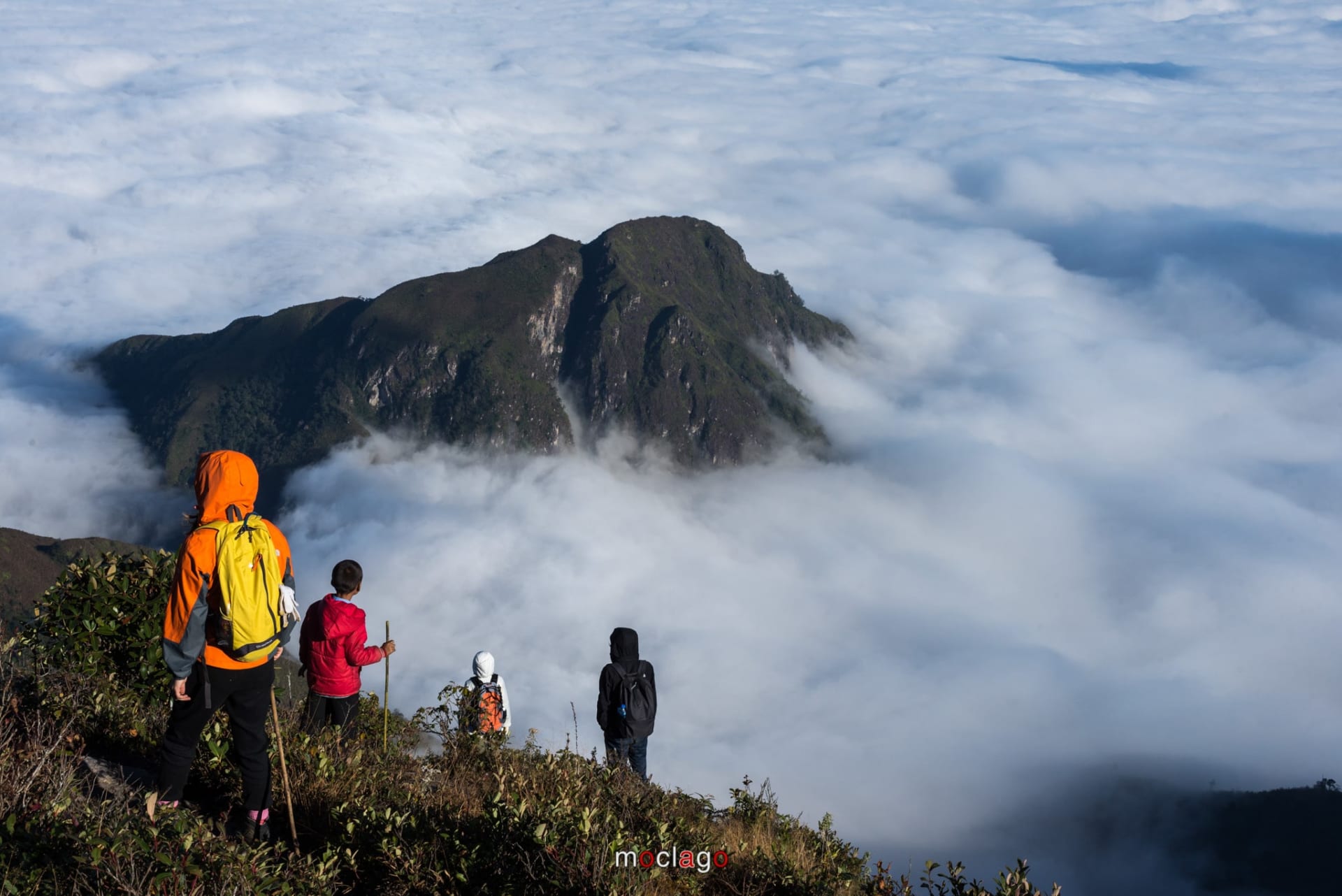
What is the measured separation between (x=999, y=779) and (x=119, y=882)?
172m

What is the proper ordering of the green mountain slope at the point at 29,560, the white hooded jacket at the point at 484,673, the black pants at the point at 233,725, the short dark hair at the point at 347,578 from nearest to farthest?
the black pants at the point at 233,725
the short dark hair at the point at 347,578
the white hooded jacket at the point at 484,673
the green mountain slope at the point at 29,560

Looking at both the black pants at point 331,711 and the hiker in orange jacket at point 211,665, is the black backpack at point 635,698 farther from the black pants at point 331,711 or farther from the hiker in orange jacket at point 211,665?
the hiker in orange jacket at point 211,665

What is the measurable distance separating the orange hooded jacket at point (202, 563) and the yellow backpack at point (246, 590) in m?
0.06

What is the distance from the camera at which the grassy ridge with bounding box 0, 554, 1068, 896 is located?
17.7 feet

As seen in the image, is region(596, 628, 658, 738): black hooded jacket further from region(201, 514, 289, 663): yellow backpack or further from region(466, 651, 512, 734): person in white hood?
region(201, 514, 289, 663): yellow backpack

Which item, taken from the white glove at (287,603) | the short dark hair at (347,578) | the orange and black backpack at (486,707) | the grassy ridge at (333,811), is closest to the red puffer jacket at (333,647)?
the short dark hair at (347,578)

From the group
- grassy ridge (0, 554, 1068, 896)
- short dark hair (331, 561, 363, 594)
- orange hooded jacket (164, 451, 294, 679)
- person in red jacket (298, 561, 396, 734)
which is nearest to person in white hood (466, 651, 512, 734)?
grassy ridge (0, 554, 1068, 896)

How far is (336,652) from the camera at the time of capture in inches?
376

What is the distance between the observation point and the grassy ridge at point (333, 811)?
213 inches

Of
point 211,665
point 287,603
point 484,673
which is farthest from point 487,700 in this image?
point 211,665

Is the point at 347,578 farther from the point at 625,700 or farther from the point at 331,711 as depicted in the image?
the point at 625,700

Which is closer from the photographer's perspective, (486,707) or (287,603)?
(287,603)

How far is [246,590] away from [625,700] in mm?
5459

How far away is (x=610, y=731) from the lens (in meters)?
11.4
